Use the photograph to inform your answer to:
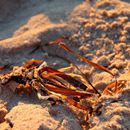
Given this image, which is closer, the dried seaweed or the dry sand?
the dry sand

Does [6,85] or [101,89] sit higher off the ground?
[6,85]

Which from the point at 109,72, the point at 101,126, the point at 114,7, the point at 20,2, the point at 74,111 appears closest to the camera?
the point at 101,126

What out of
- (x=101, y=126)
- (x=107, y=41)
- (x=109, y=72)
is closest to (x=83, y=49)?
(x=107, y=41)

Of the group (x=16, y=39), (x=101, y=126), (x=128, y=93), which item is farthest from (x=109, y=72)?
A: (x=16, y=39)

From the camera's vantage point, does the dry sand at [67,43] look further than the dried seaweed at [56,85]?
No

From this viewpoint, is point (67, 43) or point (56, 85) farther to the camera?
point (67, 43)

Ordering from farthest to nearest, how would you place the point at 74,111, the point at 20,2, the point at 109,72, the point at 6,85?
the point at 20,2, the point at 109,72, the point at 6,85, the point at 74,111

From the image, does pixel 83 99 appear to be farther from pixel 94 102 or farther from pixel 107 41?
pixel 107 41

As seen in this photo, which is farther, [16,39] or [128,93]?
[16,39]
